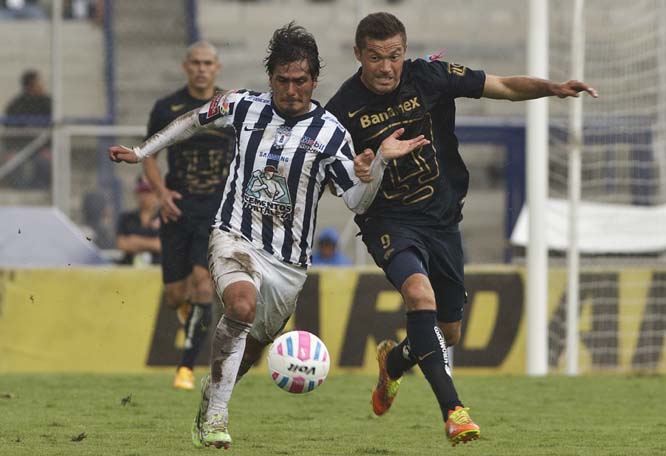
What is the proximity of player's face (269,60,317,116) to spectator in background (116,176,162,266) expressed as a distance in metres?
6.78

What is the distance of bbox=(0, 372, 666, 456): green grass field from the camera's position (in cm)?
745

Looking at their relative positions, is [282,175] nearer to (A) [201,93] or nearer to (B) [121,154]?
(B) [121,154]

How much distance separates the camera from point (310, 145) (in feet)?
23.7

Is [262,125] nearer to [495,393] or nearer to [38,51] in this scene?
[495,393]

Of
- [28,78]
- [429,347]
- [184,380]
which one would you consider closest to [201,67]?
[184,380]

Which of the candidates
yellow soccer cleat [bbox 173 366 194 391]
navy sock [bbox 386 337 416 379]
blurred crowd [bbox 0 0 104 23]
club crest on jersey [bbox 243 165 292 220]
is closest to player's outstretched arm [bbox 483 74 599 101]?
club crest on jersey [bbox 243 165 292 220]

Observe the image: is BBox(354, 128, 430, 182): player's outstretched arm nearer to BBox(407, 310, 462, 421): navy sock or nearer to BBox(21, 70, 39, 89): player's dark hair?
BBox(407, 310, 462, 421): navy sock

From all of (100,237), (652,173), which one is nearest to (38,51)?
(100,237)

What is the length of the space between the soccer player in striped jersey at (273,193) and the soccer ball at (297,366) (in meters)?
0.20

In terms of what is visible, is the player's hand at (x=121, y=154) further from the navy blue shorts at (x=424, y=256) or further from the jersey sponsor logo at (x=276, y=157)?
the navy blue shorts at (x=424, y=256)

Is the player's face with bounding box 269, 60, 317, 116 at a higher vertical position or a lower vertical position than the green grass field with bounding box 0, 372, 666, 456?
higher

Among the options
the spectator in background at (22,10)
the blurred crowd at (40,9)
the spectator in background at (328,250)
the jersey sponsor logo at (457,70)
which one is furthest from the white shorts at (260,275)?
the spectator in background at (22,10)

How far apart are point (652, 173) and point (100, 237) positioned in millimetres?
5800

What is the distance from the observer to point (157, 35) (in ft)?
52.3
